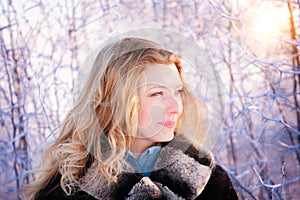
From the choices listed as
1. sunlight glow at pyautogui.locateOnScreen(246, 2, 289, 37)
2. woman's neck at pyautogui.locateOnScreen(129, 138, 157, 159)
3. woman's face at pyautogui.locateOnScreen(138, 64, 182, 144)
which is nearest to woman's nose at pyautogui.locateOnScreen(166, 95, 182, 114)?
woman's face at pyautogui.locateOnScreen(138, 64, 182, 144)

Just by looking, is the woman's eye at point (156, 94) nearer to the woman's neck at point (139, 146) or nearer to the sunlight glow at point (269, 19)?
the woman's neck at point (139, 146)

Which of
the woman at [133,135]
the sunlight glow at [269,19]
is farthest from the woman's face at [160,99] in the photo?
the sunlight glow at [269,19]

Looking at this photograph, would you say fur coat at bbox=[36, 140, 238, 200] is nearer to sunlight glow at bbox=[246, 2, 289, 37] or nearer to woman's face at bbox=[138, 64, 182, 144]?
woman's face at bbox=[138, 64, 182, 144]

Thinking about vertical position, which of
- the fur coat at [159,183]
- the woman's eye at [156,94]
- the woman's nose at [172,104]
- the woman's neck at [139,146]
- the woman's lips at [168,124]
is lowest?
the fur coat at [159,183]

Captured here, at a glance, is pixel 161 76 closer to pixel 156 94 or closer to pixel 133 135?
pixel 156 94

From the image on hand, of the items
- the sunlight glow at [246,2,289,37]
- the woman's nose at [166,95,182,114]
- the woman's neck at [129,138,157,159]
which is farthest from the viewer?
the sunlight glow at [246,2,289,37]

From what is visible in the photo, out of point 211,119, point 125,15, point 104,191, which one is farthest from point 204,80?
point 125,15

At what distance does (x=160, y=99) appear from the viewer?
3.36 ft

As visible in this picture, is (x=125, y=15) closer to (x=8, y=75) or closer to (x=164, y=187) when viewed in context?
(x=8, y=75)

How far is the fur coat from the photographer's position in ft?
3.53

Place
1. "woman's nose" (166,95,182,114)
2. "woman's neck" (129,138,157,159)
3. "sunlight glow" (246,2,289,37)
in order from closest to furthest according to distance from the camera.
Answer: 1. "woman's nose" (166,95,182,114)
2. "woman's neck" (129,138,157,159)
3. "sunlight glow" (246,2,289,37)

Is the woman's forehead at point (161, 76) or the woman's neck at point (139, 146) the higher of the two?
the woman's forehead at point (161, 76)

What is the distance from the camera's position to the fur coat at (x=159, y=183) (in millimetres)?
1077

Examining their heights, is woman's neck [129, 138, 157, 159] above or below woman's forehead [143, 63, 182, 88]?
below
